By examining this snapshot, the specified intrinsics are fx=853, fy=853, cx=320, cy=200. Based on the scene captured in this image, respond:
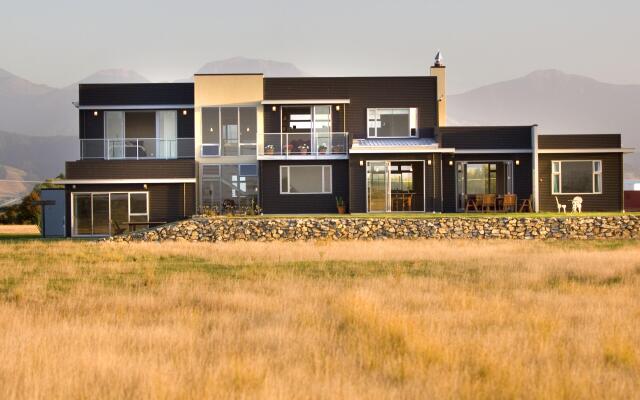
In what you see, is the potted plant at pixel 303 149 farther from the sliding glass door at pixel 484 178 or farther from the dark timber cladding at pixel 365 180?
the sliding glass door at pixel 484 178

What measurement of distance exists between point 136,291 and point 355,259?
6.92 m

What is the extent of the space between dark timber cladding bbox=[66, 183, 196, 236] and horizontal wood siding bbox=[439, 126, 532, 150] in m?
9.83

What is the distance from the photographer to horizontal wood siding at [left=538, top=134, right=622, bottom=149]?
32.6 meters

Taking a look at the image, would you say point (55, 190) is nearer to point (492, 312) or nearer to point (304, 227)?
point (304, 227)

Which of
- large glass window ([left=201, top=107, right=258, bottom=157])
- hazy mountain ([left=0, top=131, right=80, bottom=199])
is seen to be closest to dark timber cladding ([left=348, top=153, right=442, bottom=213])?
large glass window ([left=201, top=107, right=258, bottom=157])

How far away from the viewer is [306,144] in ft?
106

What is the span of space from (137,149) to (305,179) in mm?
6712

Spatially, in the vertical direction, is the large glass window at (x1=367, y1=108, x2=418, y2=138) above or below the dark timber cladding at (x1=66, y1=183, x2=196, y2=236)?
above

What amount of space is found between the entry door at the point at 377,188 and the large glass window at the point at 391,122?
213cm

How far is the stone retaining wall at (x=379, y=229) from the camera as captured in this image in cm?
2744

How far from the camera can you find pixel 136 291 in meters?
12.9

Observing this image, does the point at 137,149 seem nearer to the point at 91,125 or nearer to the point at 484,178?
the point at 91,125

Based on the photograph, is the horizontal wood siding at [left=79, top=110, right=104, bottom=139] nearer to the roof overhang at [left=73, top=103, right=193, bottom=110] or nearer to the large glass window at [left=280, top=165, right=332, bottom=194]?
the roof overhang at [left=73, top=103, right=193, bottom=110]

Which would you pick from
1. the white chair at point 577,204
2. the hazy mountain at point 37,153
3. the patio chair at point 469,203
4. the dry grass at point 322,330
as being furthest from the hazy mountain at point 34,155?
the dry grass at point 322,330
